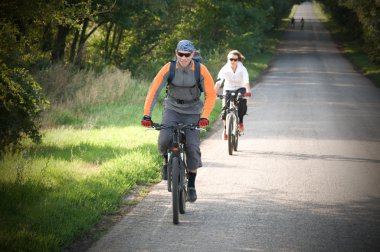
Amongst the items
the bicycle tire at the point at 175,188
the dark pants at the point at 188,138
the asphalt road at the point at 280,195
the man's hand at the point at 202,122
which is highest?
the man's hand at the point at 202,122

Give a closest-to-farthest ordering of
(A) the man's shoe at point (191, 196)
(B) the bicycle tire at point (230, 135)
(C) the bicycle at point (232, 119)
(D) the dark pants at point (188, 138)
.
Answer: (D) the dark pants at point (188, 138) < (A) the man's shoe at point (191, 196) < (B) the bicycle tire at point (230, 135) < (C) the bicycle at point (232, 119)

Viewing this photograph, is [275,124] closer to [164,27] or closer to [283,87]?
[283,87]

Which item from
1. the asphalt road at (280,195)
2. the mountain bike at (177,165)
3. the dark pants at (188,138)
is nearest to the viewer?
the asphalt road at (280,195)

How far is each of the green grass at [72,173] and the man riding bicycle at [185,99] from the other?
3.84 ft

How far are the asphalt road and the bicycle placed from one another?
29cm

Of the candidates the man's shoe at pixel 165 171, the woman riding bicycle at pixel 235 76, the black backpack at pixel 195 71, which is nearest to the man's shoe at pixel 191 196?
the man's shoe at pixel 165 171

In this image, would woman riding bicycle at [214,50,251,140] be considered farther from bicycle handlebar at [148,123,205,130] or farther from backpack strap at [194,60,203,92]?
bicycle handlebar at [148,123,205,130]

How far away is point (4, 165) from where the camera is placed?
326 inches

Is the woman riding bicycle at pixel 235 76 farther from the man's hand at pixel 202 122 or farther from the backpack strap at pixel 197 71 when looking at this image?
the man's hand at pixel 202 122

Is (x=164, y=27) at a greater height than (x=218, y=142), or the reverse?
(x=164, y=27)

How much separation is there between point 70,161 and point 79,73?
9.40 meters

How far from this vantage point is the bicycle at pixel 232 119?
10.9 metres

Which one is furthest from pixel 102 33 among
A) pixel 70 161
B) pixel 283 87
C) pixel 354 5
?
pixel 70 161

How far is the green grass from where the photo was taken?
19.1 feet
